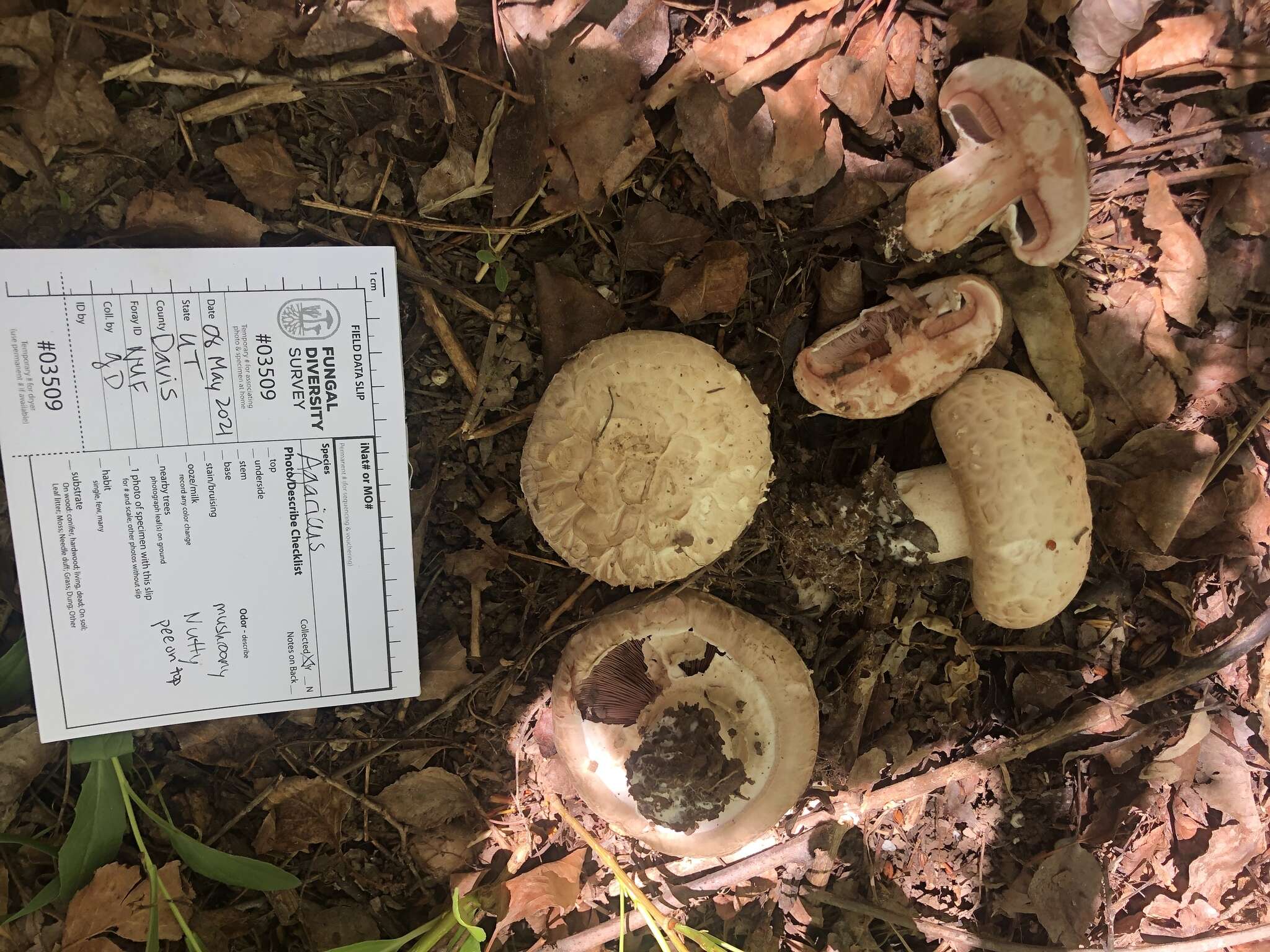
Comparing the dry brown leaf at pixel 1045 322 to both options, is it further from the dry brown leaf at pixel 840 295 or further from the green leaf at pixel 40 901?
the green leaf at pixel 40 901

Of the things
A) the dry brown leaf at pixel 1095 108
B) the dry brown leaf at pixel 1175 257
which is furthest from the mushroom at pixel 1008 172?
the dry brown leaf at pixel 1175 257

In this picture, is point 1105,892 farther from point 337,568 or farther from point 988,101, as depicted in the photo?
point 337,568

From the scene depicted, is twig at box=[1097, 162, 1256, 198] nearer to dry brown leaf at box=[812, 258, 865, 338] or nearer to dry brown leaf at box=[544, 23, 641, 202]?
dry brown leaf at box=[812, 258, 865, 338]

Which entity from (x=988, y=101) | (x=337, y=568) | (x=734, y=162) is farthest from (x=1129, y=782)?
(x=337, y=568)

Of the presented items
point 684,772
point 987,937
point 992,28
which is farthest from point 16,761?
point 992,28

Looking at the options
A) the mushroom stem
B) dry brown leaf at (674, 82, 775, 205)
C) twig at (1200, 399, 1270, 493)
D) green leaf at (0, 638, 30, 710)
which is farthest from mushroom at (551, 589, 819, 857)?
green leaf at (0, 638, 30, 710)

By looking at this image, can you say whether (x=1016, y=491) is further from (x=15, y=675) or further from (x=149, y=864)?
(x=15, y=675)
